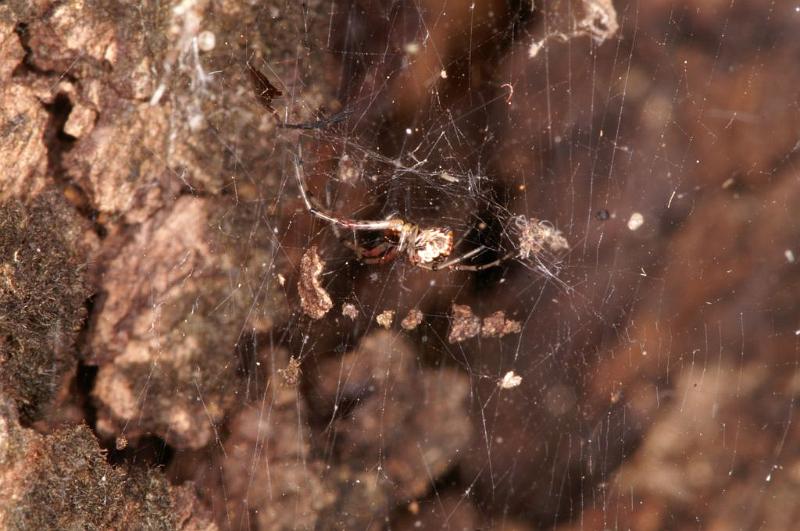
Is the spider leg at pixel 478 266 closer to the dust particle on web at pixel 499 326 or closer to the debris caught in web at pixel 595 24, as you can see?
the dust particle on web at pixel 499 326

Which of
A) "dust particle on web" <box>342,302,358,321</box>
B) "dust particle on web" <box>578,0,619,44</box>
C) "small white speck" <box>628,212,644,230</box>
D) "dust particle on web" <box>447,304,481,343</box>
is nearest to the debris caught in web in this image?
"dust particle on web" <box>578,0,619,44</box>

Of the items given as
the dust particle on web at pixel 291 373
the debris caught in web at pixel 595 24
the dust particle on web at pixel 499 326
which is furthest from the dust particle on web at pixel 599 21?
the dust particle on web at pixel 291 373

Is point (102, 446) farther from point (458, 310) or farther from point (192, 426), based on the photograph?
point (458, 310)

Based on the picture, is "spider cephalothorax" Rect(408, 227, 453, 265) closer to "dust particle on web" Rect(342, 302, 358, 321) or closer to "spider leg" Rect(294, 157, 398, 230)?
"spider leg" Rect(294, 157, 398, 230)

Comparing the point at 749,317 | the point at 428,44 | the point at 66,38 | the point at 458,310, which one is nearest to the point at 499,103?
the point at 428,44

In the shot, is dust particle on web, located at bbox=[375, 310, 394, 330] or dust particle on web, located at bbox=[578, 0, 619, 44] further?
dust particle on web, located at bbox=[375, 310, 394, 330]
